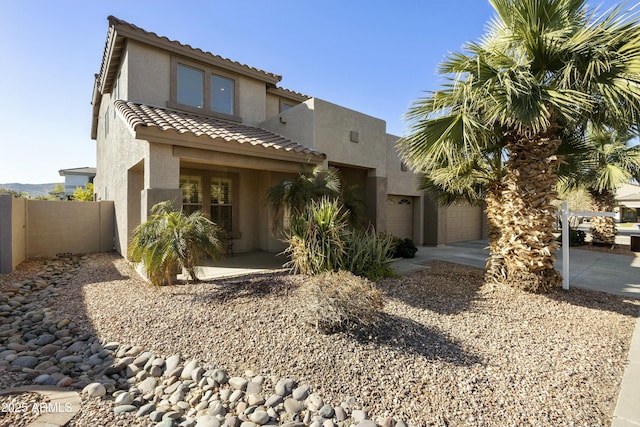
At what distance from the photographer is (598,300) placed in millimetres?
6863

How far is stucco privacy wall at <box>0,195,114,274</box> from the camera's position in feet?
31.7

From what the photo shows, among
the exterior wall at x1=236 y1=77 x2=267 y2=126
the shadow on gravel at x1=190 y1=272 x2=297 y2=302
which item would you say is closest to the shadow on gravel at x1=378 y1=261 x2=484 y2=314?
the shadow on gravel at x1=190 y1=272 x2=297 y2=302

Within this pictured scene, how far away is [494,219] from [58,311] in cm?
1054

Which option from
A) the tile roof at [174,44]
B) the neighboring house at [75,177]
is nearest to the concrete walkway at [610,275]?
the tile roof at [174,44]

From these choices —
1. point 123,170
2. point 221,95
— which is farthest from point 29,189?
point 221,95

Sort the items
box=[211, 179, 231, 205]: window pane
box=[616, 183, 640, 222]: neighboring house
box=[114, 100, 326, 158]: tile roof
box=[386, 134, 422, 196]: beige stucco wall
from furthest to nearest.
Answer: box=[616, 183, 640, 222]: neighboring house
box=[386, 134, 422, 196]: beige stucco wall
box=[211, 179, 231, 205]: window pane
box=[114, 100, 326, 158]: tile roof

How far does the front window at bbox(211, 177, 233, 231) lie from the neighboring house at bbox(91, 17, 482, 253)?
0.13ft

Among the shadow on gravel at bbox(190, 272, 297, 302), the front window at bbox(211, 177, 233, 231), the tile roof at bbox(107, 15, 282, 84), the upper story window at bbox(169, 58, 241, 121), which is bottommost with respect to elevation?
the shadow on gravel at bbox(190, 272, 297, 302)

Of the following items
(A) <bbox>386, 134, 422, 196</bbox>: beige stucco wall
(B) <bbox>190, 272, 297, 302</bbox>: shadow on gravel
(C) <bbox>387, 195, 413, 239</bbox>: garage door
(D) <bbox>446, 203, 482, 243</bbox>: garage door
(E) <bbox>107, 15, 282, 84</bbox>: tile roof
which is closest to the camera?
(B) <bbox>190, 272, 297, 302</bbox>: shadow on gravel

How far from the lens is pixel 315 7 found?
976 cm

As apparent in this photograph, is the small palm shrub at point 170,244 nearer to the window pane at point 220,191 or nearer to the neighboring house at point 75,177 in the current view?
the window pane at point 220,191

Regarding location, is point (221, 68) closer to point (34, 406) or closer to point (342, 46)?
point (342, 46)

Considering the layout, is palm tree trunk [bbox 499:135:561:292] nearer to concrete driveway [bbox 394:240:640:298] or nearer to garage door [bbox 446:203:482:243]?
concrete driveway [bbox 394:240:640:298]

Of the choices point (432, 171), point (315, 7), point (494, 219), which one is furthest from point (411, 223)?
point (315, 7)
